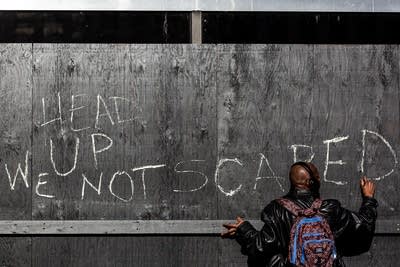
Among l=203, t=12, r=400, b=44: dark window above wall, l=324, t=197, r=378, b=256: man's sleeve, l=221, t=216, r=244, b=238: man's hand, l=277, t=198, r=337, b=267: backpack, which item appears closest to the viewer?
l=277, t=198, r=337, b=267: backpack

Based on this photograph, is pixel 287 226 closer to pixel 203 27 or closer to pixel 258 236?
pixel 258 236

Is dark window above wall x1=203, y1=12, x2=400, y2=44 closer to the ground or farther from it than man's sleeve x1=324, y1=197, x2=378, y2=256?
farther from it

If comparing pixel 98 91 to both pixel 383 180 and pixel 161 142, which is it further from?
pixel 383 180

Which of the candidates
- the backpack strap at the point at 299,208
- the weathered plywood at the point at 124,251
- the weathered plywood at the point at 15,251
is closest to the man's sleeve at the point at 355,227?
the backpack strap at the point at 299,208

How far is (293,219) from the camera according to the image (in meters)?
5.85

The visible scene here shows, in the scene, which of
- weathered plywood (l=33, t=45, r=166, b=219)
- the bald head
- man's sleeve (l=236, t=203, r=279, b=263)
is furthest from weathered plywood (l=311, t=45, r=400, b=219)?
weathered plywood (l=33, t=45, r=166, b=219)

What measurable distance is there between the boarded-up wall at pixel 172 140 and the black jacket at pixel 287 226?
36cm

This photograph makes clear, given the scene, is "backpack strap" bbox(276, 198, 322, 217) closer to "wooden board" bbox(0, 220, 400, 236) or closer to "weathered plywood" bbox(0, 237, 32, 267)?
"wooden board" bbox(0, 220, 400, 236)

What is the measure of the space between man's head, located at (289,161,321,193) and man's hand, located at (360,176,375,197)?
558 millimetres

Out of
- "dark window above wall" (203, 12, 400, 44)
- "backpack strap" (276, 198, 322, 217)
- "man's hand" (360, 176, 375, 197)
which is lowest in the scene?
"backpack strap" (276, 198, 322, 217)

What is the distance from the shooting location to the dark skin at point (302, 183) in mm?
5988

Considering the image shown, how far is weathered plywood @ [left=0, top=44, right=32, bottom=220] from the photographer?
21.5 ft

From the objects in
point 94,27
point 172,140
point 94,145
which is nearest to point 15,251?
point 94,145

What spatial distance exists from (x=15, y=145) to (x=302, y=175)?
221cm
